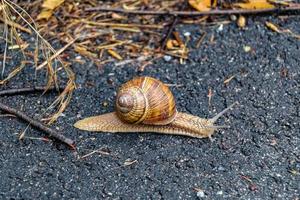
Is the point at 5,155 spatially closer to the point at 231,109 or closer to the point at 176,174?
the point at 176,174

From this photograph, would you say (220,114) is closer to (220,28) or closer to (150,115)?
(150,115)

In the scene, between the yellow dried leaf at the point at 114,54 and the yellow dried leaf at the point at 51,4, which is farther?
the yellow dried leaf at the point at 51,4

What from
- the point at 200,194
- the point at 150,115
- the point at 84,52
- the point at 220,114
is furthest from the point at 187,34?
the point at 200,194

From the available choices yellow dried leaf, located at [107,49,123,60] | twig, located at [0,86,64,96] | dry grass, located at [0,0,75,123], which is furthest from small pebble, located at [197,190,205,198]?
yellow dried leaf, located at [107,49,123,60]

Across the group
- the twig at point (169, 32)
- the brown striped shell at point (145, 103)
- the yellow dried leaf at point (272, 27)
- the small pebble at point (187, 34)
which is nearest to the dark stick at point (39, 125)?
the brown striped shell at point (145, 103)

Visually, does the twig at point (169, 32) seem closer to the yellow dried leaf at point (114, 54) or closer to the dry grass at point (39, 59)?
the yellow dried leaf at point (114, 54)

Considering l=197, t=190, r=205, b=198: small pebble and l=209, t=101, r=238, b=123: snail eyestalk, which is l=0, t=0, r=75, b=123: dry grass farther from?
l=197, t=190, r=205, b=198: small pebble
